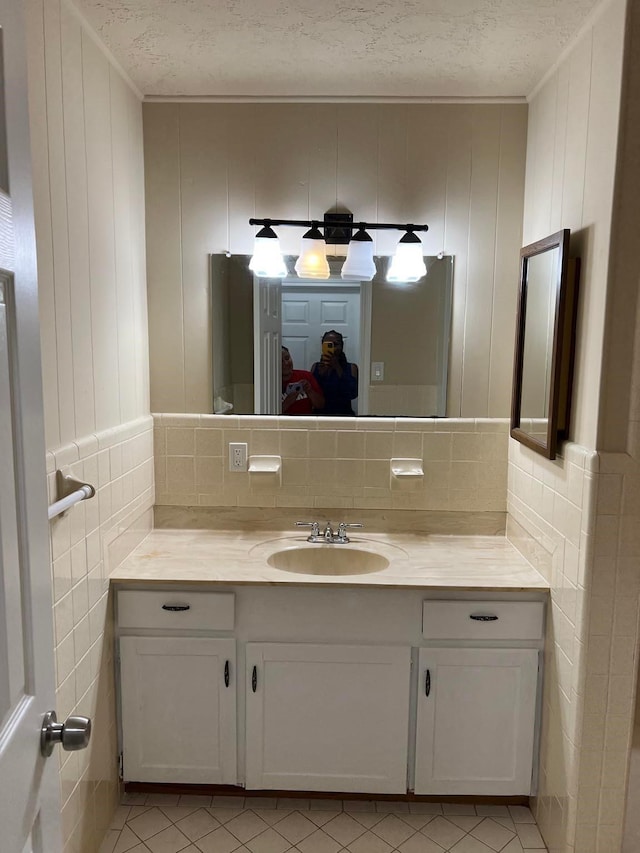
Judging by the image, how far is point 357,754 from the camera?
2.00m

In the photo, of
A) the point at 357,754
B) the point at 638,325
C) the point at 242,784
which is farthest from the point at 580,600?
the point at 242,784

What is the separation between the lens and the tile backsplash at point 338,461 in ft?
7.84

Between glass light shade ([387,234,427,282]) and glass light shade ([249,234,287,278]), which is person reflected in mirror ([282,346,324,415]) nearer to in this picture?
glass light shade ([249,234,287,278])

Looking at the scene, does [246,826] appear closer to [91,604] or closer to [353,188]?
[91,604]

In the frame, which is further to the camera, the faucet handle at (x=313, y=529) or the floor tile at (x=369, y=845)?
the faucet handle at (x=313, y=529)

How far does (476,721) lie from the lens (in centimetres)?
199

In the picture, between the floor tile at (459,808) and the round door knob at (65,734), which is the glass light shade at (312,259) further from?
the floor tile at (459,808)

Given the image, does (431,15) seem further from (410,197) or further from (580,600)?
(580,600)

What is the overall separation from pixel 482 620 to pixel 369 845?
777 millimetres

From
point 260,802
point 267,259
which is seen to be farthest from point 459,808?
point 267,259

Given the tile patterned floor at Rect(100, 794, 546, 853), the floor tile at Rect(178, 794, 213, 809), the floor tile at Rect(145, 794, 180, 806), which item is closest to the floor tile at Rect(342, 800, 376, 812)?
the tile patterned floor at Rect(100, 794, 546, 853)

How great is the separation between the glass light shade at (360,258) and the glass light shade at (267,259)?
0.24 meters

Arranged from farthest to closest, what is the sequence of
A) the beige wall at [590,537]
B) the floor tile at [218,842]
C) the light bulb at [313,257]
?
the light bulb at [313,257]
the floor tile at [218,842]
the beige wall at [590,537]

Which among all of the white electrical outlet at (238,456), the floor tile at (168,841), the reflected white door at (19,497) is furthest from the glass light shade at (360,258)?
the floor tile at (168,841)
